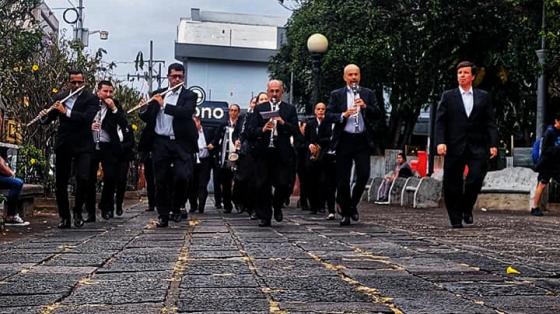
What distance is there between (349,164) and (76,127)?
10.0 feet

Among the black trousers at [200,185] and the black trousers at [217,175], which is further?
the black trousers at [217,175]

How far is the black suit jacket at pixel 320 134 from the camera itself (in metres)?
14.2

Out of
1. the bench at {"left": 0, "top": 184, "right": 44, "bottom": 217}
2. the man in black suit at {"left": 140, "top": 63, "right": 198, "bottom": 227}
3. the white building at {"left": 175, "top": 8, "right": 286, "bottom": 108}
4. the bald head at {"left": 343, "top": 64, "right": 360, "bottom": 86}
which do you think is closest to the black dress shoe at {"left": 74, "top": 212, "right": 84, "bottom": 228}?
the man in black suit at {"left": 140, "top": 63, "right": 198, "bottom": 227}

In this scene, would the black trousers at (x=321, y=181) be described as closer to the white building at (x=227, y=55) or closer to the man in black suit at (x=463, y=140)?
the man in black suit at (x=463, y=140)

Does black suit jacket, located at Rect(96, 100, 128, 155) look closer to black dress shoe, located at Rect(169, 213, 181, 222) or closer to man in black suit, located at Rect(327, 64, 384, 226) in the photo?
black dress shoe, located at Rect(169, 213, 181, 222)

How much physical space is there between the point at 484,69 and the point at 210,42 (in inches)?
1916

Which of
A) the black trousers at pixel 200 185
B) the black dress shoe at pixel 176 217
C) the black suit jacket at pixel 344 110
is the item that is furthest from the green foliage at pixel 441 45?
the black dress shoe at pixel 176 217

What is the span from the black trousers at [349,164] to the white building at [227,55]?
5620 centimetres

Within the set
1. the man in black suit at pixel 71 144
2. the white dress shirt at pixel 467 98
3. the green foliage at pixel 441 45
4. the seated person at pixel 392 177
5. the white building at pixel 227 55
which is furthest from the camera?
the white building at pixel 227 55

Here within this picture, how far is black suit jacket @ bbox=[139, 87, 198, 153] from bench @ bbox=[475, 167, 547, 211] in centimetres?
841

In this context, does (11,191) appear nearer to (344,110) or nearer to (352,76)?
(344,110)

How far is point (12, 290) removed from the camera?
5168 millimetres

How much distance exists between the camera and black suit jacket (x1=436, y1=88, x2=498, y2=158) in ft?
34.4

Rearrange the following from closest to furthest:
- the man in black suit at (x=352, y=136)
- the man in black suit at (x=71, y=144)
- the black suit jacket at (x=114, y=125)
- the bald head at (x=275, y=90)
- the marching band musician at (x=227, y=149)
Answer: the man in black suit at (x=71, y=144), the man in black suit at (x=352, y=136), the bald head at (x=275, y=90), the black suit jacket at (x=114, y=125), the marching band musician at (x=227, y=149)
